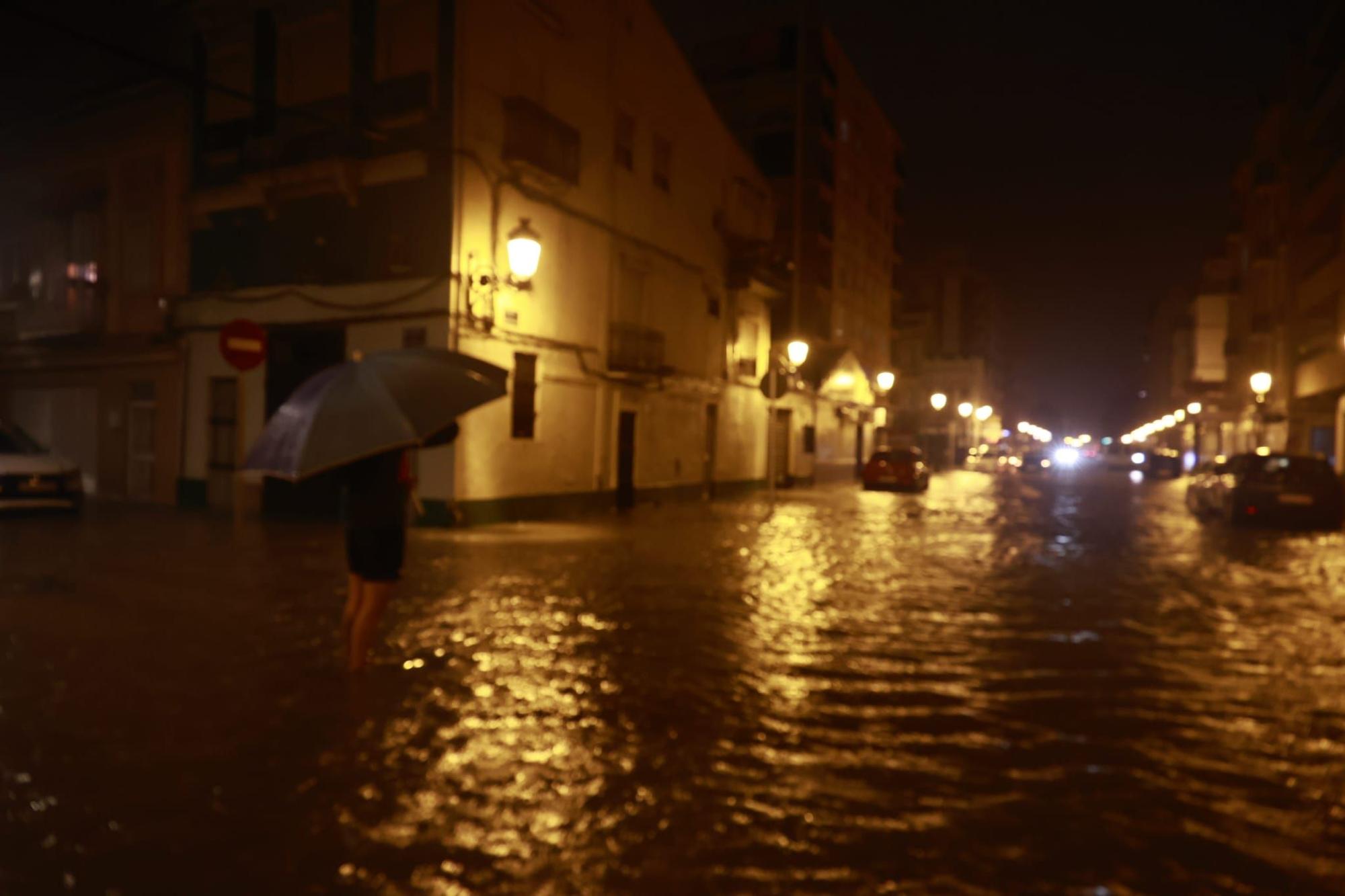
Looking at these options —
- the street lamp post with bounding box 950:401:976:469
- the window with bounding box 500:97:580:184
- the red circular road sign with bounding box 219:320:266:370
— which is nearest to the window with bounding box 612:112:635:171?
the window with bounding box 500:97:580:184

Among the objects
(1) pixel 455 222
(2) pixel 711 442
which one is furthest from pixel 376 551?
(2) pixel 711 442

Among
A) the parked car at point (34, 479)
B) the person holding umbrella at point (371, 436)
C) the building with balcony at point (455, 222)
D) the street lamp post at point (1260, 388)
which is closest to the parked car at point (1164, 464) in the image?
the street lamp post at point (1260, 388)

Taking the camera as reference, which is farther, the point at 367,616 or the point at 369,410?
the point at 367,616

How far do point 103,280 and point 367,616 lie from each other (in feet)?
60.8

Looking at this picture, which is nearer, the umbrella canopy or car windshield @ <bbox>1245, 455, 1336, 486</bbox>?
the umbrella canopy

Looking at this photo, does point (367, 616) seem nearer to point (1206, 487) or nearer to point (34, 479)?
point (34, 479)

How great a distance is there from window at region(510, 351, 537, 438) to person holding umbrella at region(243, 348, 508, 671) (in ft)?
37.6

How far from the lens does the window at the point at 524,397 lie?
18000 mm

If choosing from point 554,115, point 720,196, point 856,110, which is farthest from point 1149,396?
point 554,115

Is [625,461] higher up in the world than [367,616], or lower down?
higher up

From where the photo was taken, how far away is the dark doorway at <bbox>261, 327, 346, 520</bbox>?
1788 centimetres

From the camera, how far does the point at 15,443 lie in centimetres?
1683

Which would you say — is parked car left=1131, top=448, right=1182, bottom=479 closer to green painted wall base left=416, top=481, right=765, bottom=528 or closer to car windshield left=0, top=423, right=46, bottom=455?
green painted wall base left=416, top=481, right=765, bottom=528

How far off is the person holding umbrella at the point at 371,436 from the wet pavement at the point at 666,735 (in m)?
0.76
